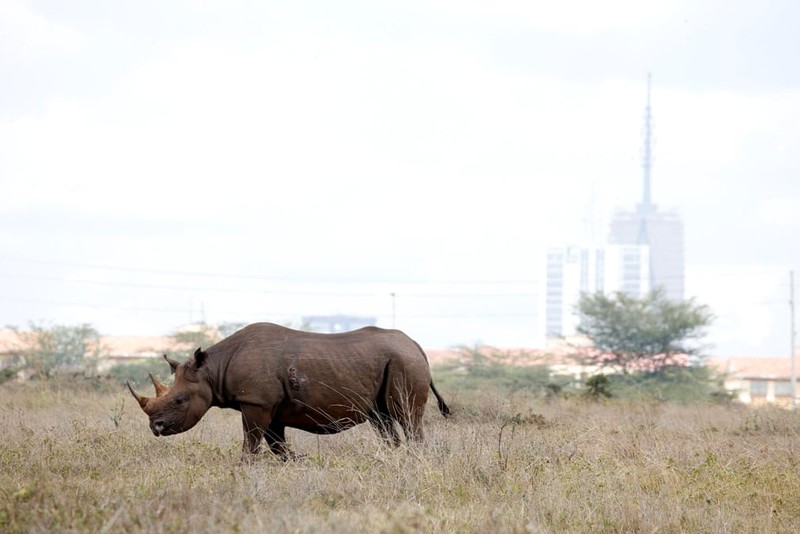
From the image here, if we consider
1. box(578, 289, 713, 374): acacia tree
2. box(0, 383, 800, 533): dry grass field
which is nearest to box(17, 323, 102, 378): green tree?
box(578, 289, 713, 374): acacia tree

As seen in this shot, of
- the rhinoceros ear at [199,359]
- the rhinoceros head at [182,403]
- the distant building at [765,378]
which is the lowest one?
the distant building at [765,378]

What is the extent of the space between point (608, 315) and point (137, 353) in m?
30.2

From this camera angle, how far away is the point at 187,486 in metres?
8.80

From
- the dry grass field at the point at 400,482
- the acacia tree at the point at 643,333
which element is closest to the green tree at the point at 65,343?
the acacia tree at the point at 643,333

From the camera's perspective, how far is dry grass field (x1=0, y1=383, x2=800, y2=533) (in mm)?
7387

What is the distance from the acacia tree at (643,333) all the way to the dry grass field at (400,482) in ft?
125

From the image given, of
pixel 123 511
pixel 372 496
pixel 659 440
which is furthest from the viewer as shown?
pixel 659 440

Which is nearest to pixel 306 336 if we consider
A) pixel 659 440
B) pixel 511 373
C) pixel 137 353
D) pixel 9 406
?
pixel 659 440

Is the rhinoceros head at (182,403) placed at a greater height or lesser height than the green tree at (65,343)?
greater

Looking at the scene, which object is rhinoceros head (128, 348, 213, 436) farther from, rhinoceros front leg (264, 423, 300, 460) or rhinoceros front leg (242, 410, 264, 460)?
rhinoceros front leg (264, 423, 300, 460)

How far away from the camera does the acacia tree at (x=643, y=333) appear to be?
51906 millimetres

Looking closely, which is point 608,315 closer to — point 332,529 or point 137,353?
point 137,353

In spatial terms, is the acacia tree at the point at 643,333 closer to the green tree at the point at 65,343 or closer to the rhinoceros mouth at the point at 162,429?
the green tree at the point at 65,343

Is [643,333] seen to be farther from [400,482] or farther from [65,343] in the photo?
[400,482]
